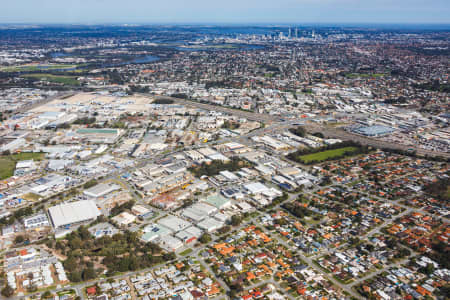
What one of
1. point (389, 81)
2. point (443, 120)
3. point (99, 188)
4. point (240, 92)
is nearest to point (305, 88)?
point (240, 92)

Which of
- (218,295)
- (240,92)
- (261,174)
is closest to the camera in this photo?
(218,295)

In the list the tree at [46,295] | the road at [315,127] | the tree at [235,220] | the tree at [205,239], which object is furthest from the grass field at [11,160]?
the road at [315,127]

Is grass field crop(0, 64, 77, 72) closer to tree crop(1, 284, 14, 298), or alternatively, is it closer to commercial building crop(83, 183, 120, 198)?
commercial building crop(83, 183, 120, 198)

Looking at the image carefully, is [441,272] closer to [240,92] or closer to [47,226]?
[47,226]

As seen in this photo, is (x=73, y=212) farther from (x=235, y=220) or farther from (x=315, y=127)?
(x=315, y=127)

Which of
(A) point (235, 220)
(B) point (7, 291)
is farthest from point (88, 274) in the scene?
(A) point (235, 220)

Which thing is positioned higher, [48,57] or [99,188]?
[48,57]

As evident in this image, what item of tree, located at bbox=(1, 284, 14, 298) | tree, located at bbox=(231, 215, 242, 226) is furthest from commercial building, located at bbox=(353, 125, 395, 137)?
tree, located at bbox=(1, 284, 14, 298)
